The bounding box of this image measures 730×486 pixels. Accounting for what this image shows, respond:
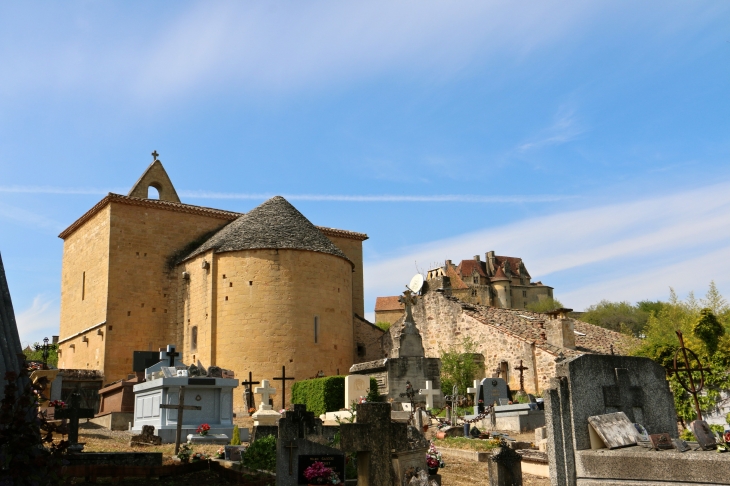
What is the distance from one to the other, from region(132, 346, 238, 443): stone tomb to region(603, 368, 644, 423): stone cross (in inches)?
364

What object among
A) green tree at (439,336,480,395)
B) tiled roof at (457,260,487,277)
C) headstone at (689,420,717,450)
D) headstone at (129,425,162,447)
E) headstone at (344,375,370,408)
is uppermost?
tiled roof at (457,260,487,277)

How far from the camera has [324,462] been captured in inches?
294

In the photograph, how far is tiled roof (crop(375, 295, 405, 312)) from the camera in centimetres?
6756

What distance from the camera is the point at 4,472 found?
416cm

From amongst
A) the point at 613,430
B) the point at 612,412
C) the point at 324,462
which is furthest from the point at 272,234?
the point at 613,430

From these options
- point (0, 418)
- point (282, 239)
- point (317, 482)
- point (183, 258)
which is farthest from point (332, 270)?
point (0, 418)

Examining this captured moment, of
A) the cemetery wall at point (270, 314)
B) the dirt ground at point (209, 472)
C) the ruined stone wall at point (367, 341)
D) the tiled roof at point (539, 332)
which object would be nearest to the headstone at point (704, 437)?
the dirt ground at point (209, 472)

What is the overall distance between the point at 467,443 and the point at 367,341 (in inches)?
691

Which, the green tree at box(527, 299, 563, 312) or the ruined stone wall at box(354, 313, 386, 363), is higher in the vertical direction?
the green tree at box(527, 299, 563, 312)

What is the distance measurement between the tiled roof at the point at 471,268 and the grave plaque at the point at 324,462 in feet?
231

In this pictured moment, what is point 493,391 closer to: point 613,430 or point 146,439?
point 146,439

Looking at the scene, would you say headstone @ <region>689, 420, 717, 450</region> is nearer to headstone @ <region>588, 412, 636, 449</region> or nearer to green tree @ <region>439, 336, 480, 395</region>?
headstone @ <region>588, 412, 636, 449</region>

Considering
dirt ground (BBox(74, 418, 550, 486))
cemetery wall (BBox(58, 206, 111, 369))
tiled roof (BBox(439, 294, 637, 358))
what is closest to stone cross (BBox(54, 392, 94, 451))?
dirt ground (BBox(74, 418, 550, 486))

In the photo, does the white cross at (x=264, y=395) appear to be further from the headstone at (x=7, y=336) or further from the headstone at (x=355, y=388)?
the headstone at (x=7, y=336)
